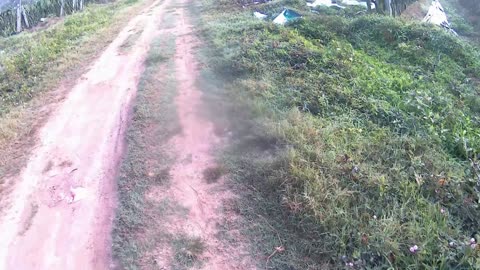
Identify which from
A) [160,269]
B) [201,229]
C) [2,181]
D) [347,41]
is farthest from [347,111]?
[2,181]

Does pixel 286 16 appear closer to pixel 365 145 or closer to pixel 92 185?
pixel 365 145

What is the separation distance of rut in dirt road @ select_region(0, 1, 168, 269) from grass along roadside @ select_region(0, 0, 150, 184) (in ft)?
0.93

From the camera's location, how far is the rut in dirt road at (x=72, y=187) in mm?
4020

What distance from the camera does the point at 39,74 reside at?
8758 millimetres

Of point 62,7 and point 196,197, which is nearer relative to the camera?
point 196,197

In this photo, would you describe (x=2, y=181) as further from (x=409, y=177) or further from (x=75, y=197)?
(x=409, y=177)

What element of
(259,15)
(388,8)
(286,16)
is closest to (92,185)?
(286,16)

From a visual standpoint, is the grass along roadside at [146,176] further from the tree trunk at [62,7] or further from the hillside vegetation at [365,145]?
the tree trunk at [62,7]

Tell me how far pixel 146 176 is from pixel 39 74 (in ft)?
17.8

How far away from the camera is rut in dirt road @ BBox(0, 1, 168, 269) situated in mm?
4020

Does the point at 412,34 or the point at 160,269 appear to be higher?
the point at 412,34

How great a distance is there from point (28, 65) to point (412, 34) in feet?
31.3

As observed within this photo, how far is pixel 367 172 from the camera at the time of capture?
4.53 metres

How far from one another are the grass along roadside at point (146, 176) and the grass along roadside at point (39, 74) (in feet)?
5.54
